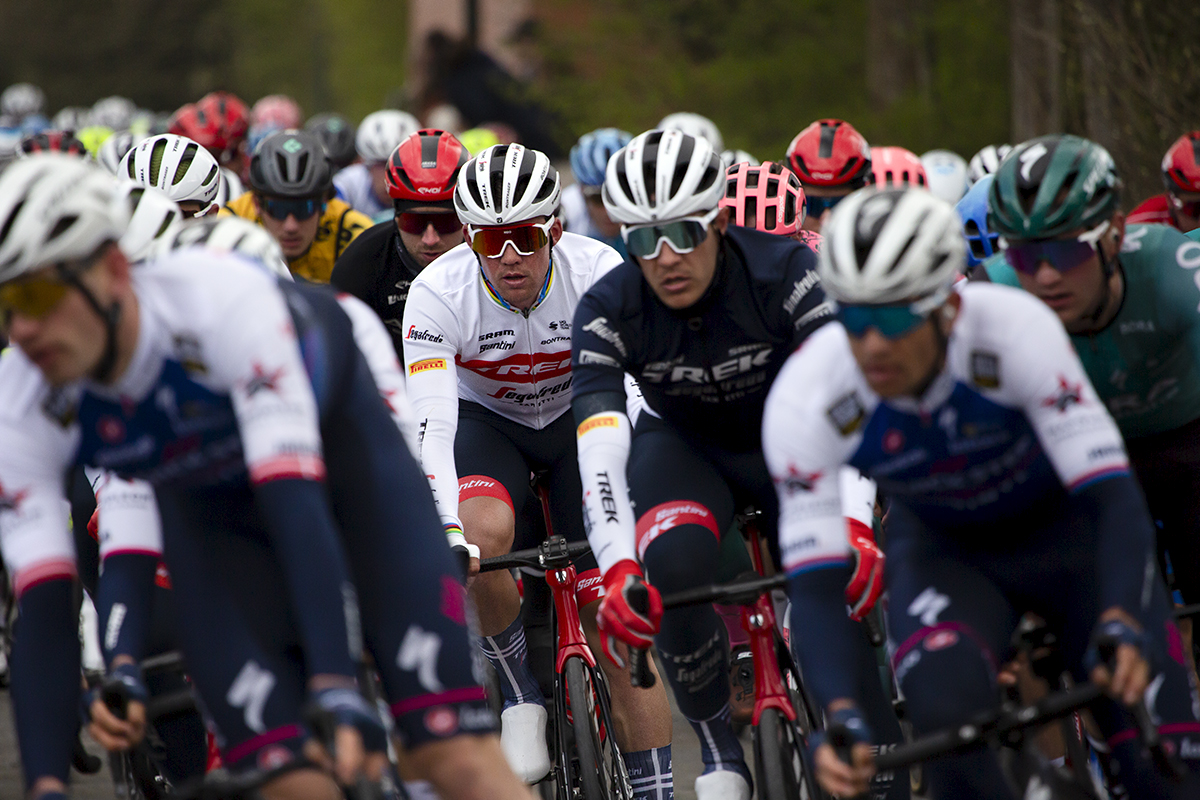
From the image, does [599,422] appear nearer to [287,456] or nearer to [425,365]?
[425,365]

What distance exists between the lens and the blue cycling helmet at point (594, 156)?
11477 millimetres

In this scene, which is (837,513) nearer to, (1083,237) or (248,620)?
(1083,237)

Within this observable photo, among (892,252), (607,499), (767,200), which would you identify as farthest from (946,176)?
(892,252)

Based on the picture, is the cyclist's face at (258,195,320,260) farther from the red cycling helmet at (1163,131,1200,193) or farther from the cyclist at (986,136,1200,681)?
the cyclist at (986,136,1200,681)

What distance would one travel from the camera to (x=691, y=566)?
4883mm

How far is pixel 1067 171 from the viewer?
4.50 m

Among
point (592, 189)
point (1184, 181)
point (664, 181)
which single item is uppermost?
point (592, 189)

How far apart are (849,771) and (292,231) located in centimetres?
584

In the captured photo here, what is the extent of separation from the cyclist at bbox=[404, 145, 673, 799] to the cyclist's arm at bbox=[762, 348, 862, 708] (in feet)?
6.25

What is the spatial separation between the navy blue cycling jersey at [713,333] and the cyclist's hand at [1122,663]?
1.88 meters

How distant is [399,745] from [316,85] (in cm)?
6125

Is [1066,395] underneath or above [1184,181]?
underneath

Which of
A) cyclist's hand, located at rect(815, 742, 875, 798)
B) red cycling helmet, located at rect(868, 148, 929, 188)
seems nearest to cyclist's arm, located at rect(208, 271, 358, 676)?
cyclist's hand, located at rect(815, 742, 875, 798)

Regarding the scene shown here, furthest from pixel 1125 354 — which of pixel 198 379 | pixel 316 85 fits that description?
pixel 316 85
